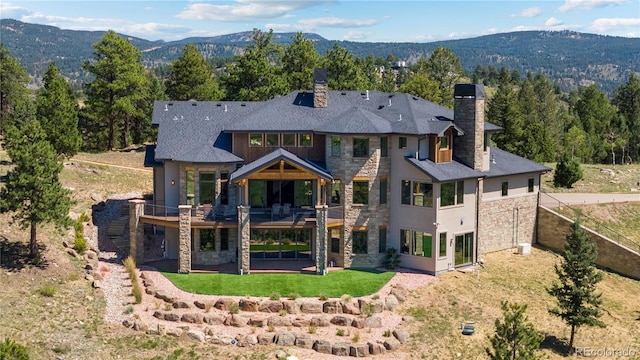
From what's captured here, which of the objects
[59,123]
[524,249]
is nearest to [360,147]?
[524,249]

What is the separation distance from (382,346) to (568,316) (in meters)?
8.39

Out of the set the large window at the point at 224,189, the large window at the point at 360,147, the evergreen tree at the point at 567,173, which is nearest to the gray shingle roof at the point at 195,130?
the large window at the point at 224,189

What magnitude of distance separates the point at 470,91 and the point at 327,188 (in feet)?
29.7

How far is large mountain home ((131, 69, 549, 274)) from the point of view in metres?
32.9

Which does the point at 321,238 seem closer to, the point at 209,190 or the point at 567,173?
the point at 209,190

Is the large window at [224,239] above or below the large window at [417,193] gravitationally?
below

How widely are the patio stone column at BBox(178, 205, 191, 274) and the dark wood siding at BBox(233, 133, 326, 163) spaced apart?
436 cm

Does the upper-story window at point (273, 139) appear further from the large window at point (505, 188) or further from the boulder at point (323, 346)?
the large window at point (505, 188)

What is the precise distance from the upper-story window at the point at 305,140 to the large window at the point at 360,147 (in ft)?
8.83

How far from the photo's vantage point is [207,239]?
3412 centimetres

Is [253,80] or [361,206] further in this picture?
[253,80]

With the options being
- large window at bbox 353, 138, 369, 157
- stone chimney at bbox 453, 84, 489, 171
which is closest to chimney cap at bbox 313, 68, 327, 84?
large window at bbox 353, 138, 369, 157

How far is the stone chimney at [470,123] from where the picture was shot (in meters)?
34.5

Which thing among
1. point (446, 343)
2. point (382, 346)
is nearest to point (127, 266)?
point (382, 346)
